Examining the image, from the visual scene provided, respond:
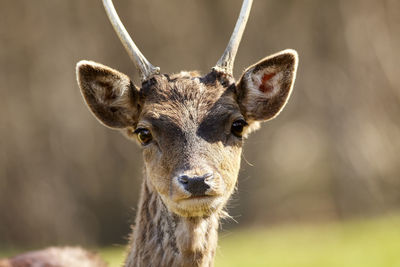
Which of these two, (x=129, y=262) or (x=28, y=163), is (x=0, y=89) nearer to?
(x=28, y=163)

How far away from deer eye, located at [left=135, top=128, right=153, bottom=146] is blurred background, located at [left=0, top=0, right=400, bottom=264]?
8858 mm

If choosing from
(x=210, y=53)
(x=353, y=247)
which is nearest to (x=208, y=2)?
(x=210, y=53)

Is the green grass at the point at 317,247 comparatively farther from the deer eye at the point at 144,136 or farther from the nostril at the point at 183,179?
the nostril at the point at 183,179

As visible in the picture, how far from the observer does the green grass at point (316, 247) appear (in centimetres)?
997

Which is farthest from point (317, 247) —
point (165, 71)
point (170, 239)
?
Result: point (170, 239)

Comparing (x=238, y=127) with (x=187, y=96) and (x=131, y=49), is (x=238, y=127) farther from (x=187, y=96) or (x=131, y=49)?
(x=131, y=49)

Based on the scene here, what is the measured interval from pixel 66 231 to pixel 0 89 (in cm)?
298

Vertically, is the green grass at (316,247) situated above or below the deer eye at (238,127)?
above

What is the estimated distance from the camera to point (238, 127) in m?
5.82

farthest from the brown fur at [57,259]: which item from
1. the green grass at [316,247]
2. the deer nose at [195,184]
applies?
the deer nose at [195,184]

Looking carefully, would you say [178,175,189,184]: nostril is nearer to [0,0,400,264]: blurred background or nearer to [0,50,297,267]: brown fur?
[0,50,297,267]: brown fur

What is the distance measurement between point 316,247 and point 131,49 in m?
6.54

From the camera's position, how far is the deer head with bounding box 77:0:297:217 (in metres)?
5.29

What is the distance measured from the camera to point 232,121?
18.8 ft
